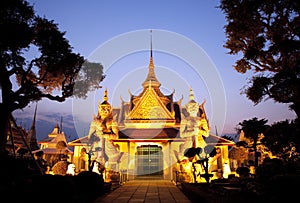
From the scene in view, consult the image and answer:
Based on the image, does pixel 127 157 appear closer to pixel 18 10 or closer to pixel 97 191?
pixel 97 191

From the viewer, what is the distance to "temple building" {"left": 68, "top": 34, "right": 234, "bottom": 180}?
1831 cm

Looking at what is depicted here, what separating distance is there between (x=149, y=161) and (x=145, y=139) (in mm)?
2422

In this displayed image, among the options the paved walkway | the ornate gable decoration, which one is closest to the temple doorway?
the ornate gable decoration

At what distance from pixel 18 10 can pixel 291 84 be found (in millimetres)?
10626

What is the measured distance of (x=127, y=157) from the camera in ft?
65.9

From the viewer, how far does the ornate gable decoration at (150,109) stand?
22.7m

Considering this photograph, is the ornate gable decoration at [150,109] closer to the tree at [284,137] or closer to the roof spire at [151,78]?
the roof spire at [151,78]

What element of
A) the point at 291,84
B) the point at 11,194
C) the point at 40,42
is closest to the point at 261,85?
the point at 291,84

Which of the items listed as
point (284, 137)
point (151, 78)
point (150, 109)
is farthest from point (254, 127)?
point (151, 78)

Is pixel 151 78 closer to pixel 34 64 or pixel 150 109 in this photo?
pixel 150 109

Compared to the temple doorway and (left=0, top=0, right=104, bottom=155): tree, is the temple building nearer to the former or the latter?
the temple doorway

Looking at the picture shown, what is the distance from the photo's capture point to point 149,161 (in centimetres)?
2078

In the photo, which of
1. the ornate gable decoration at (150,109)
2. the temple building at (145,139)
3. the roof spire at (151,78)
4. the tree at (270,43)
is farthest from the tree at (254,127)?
the roof spire at (151,78)

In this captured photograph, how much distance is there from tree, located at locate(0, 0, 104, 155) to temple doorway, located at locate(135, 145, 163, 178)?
9.61 metres
